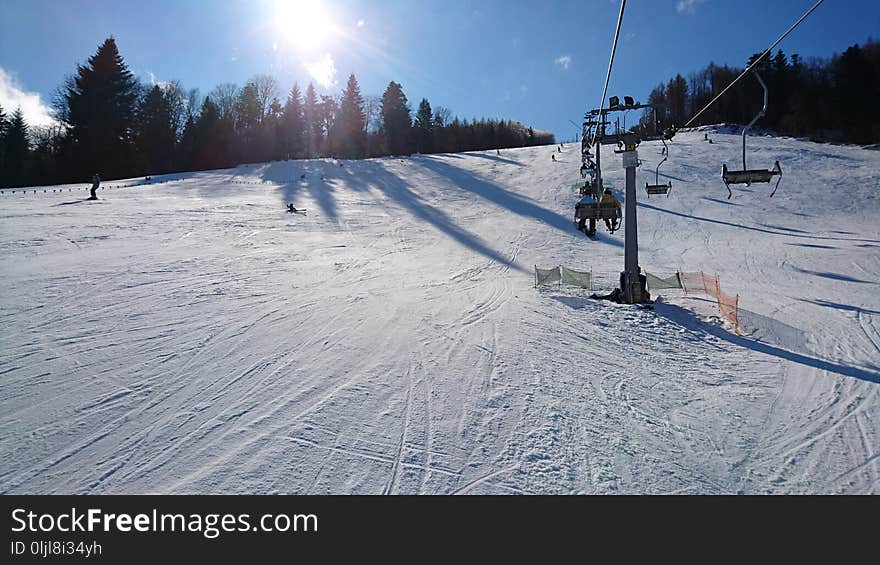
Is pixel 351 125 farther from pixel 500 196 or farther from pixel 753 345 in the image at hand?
pixel 753 345

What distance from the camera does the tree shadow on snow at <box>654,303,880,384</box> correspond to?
7020 mm

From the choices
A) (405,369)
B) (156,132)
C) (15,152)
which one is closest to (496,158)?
(405,369)

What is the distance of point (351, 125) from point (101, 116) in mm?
29373

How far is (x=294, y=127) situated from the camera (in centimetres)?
5625

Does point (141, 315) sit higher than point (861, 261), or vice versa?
point (141, 315)

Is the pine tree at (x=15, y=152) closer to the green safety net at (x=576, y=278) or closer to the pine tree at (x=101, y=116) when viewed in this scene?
the pine tree at (x=101, y=116)

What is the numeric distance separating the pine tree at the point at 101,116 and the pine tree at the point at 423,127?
35.0 meters

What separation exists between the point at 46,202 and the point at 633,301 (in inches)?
1102

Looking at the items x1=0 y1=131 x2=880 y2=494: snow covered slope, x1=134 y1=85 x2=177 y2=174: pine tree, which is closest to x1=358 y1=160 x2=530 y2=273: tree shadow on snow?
x1=0 y1=131 x2=880 y2=494: snow covered slope

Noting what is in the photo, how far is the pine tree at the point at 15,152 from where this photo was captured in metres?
34.4

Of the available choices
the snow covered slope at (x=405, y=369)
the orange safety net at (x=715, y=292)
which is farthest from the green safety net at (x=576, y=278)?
the orange safety net at (x=715, y=292)
